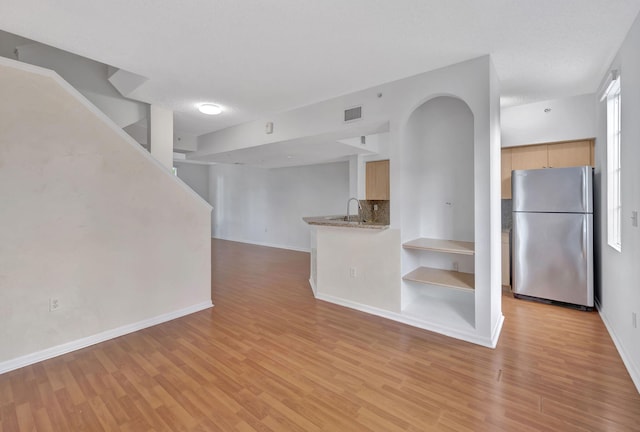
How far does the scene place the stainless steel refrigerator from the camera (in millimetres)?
3492

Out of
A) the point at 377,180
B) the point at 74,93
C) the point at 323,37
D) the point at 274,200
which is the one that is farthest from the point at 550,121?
the point at 274,200

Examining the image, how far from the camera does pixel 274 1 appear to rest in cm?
189

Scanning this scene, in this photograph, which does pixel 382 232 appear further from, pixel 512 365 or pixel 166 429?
pixel 166 429

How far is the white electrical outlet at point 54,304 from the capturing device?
2.55m

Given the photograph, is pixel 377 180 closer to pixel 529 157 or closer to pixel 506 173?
pixel 506 173

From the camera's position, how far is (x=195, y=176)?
34.5 ft

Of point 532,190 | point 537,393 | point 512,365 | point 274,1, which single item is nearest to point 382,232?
point 512,365

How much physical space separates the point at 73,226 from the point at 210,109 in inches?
84.9

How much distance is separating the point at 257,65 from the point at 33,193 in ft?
7.29

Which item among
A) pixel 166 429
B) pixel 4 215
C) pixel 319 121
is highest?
pixel 319 121

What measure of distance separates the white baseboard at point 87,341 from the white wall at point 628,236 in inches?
162

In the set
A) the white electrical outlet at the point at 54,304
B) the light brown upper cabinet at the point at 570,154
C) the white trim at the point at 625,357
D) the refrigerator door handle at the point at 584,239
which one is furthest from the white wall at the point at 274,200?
the white electrical outlet at the point at 54,304

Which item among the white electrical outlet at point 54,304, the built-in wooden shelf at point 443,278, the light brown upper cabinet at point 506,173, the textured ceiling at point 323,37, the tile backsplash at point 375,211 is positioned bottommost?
the white electrical outlet at point 54,304

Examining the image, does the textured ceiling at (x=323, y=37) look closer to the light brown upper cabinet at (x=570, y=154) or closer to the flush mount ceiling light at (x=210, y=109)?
the flush mount ceiling light at (x=210, y=109)
